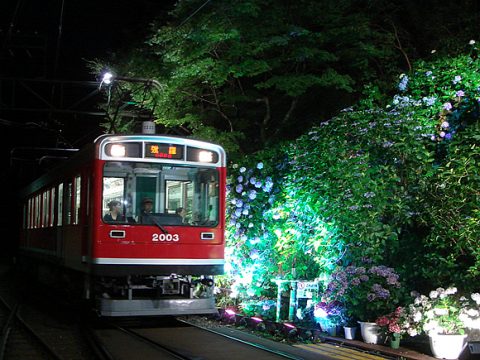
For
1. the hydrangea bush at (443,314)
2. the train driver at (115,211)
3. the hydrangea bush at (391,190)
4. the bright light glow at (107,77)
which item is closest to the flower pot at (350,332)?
the hydrangea bush at (391,190)

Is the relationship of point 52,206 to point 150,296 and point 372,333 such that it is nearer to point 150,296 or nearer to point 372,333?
point 150,296

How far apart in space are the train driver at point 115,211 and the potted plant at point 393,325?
158 inches

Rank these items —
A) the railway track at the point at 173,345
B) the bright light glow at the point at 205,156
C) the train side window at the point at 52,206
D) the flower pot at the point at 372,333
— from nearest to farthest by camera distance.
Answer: the railway track at the point at 173,345, the flower pot at the point at 372,333, the bright light glow at the point at 205,156, the train side window at the point at 52,206

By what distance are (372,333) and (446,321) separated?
129 centimetres

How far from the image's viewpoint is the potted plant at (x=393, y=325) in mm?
7995

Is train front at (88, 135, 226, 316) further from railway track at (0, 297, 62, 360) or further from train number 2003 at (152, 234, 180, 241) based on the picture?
railway track at (0, 297, 62, 360)

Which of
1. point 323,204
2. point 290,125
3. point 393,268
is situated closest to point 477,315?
point 393,268

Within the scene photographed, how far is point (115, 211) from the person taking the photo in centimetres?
924

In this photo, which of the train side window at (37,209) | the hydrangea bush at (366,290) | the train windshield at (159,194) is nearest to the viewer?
the hydrangea bush at (366,290)

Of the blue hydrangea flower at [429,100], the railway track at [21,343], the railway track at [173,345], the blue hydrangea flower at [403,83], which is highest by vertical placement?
the blue hydrangea flower at [403,83]

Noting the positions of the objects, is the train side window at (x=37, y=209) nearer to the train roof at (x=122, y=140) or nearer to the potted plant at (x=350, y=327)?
the train roof at (x=122, y=140)

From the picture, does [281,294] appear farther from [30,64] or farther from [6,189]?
[6,189]

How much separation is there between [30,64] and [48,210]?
15.3 feet

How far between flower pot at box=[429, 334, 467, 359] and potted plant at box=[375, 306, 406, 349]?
49cm
